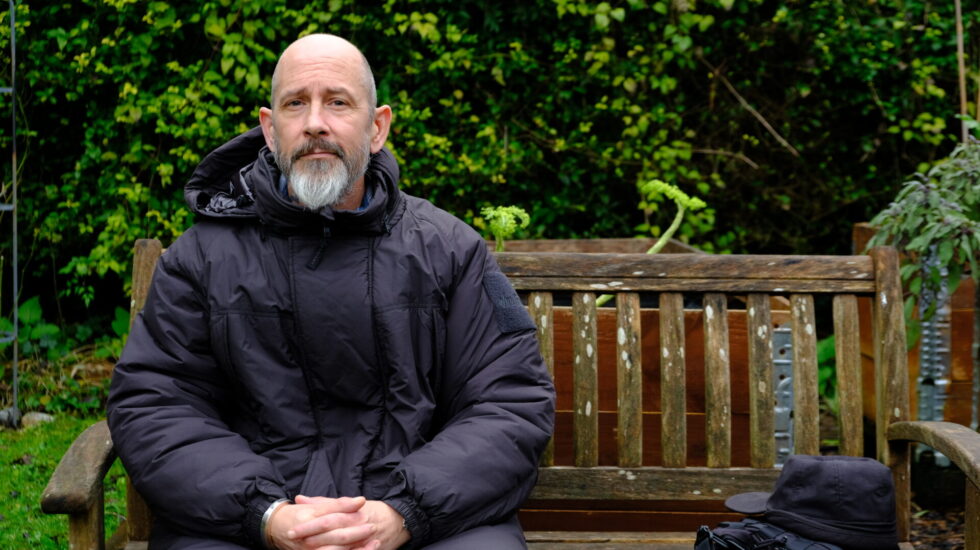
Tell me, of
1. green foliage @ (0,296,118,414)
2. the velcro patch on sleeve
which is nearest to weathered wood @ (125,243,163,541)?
the velcro patch on sleeve

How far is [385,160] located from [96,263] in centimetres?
333

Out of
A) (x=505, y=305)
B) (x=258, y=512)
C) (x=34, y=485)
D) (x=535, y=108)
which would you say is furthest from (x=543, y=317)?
(x=535, y=108)

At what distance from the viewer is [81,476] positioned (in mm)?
2293

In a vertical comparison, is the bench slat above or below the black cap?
above

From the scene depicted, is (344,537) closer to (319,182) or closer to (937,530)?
(319,182)

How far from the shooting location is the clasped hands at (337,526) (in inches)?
89.7

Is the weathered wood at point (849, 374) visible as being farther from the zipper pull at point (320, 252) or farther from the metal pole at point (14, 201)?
the metal pole at point (14, 201)

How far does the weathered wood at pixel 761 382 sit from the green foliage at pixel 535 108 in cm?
271

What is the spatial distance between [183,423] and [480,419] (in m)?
0.67

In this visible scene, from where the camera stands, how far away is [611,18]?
561cm

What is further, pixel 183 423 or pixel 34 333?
pixel 34 333

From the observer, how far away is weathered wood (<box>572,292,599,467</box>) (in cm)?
291

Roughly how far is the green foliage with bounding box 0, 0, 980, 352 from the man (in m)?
2.75

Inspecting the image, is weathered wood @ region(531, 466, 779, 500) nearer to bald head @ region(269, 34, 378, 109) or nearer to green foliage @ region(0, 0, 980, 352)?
bald head @ region(269, 34, 378, 109)
